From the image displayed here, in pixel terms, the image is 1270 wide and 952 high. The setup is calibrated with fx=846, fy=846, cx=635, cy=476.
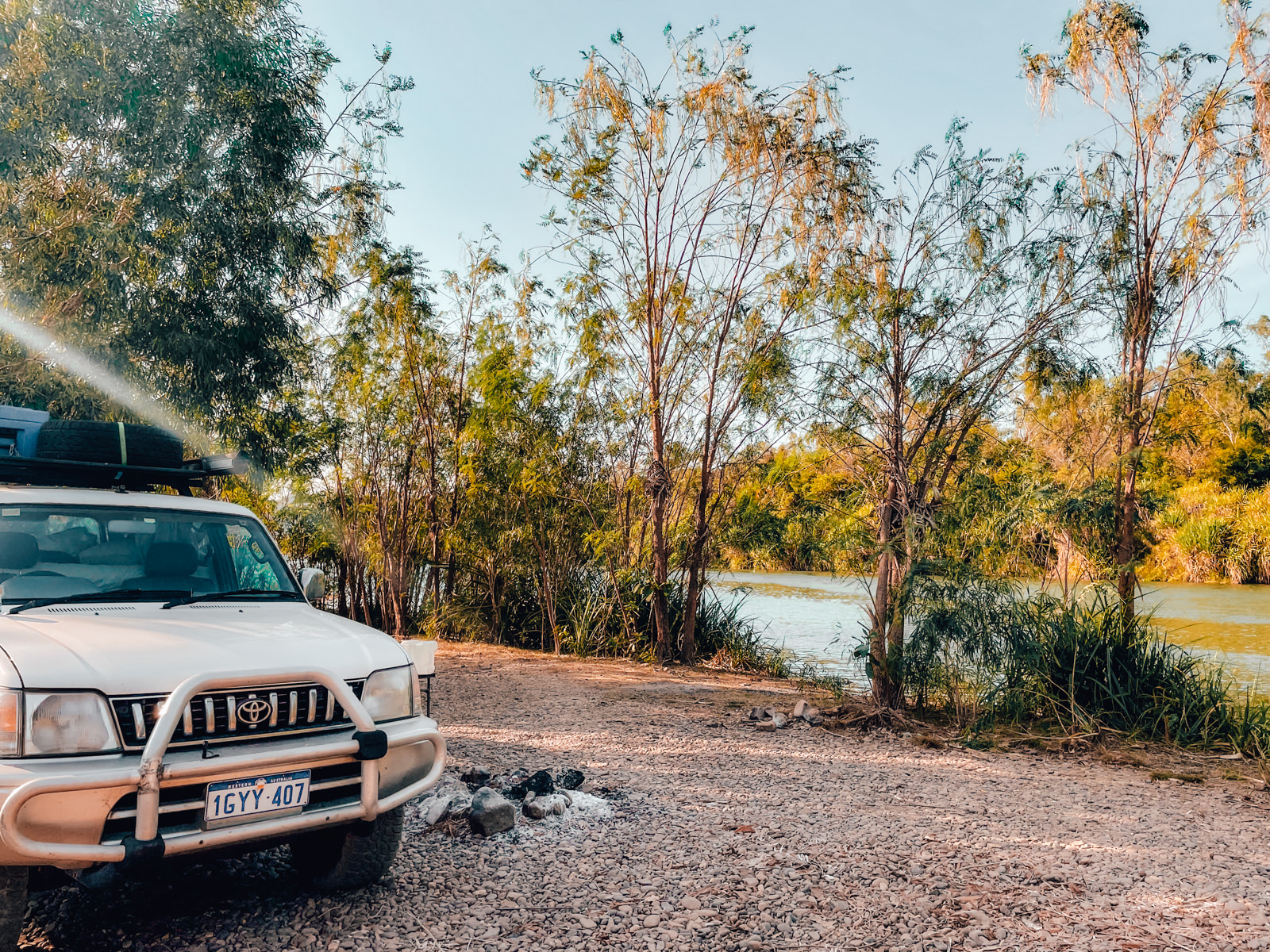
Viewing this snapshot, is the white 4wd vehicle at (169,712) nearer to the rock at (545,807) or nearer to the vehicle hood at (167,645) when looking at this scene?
the vehicle hood at (167,645)

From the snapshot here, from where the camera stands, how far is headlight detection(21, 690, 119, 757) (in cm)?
253

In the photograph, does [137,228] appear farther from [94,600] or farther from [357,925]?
[357,925]

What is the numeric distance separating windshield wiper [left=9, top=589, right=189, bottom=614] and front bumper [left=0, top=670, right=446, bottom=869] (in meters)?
0.89

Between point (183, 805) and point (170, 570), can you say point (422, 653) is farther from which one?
point (183, 805)

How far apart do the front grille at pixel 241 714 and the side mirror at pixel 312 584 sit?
1.12 m

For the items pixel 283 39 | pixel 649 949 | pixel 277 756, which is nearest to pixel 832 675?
pixel 649 949

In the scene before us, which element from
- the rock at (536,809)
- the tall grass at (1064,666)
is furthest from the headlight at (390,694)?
the tall grass at (1064,666)

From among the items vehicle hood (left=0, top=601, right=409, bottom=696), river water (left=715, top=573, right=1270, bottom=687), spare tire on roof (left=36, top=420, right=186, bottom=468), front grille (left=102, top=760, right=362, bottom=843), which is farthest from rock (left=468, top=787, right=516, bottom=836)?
river water (left=715, top=573, right=1270, bottom=687)

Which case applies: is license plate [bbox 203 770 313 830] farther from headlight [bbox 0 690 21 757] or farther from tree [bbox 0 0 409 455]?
tree [bbox 0 0 409 455]

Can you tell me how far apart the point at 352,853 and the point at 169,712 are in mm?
1072

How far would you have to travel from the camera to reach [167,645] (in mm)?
2865

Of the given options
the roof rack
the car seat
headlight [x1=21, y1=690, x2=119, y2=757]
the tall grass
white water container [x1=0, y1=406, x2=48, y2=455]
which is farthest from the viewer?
the tall grass

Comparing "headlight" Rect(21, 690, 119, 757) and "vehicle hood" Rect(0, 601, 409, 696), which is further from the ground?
"vehicle hood" Rect(0, 601, 409, 696)

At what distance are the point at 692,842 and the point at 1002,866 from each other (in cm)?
144
